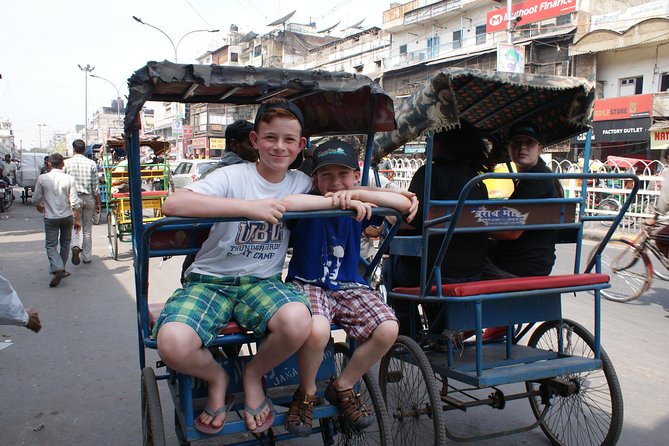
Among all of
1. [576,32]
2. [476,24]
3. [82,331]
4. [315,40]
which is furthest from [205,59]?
[82,331]

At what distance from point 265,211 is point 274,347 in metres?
0.58

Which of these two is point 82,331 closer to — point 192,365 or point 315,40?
point 192,365

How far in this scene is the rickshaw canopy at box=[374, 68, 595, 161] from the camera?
2.98 m

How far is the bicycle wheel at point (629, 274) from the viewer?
6.59 metres

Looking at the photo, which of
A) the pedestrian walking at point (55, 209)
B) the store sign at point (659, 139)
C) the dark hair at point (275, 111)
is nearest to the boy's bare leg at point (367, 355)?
the dark hair at point (275, 111)

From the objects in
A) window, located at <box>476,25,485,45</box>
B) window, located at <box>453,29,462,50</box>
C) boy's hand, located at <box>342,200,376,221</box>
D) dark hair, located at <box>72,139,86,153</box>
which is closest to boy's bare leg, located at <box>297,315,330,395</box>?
boy's hand, located at <box>342,200,376,221</box>

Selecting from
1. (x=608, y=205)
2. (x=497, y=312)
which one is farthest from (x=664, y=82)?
(x=497, y=312)

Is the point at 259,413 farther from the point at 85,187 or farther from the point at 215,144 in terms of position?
the point at 215,144

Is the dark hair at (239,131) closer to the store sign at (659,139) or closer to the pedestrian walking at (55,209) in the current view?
the pedestrian walking at (55,209)

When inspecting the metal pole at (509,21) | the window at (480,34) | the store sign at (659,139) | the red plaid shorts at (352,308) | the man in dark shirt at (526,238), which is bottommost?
the red plaid shorts at (352,308)

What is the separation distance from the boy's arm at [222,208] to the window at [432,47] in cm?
3889

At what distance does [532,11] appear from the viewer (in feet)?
97.7

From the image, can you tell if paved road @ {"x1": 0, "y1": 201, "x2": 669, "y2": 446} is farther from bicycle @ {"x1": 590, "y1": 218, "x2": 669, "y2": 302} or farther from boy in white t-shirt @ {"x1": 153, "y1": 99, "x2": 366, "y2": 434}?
boy in white t-shirt @ {"x1": 153, "y1": 99, "x2": 366, "y2": 434}

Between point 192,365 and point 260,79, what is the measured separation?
129cm
